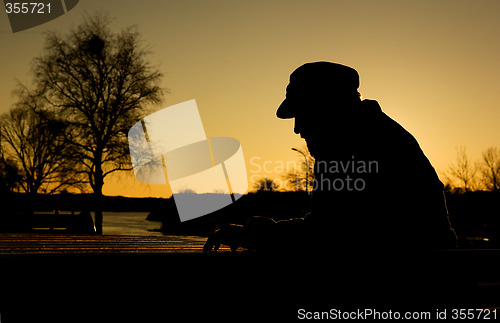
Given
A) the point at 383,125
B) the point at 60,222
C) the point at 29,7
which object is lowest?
the point at 60,222

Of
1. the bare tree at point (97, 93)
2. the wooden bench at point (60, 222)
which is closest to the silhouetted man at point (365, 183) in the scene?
the wooden bench at point (60, 222)

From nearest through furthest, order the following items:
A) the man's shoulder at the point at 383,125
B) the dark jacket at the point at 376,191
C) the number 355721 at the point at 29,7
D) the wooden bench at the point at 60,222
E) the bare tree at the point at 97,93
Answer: the dark jacket at the point at 376,191, the man's shoulder at the point at 383,125, the number 355721 at the point at 29,7, the wooden bench at the point at 60,222, the bare tree at the point at 97,93

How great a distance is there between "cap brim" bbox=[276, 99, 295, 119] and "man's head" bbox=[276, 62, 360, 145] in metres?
0.06

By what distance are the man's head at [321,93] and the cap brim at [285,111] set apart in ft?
0.21

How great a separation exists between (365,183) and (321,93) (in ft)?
1.54

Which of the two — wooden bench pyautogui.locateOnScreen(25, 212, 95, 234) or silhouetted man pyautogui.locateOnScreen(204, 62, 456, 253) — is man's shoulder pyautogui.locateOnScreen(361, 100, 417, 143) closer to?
silhouetted man pyautogui.locateOnScreen(204, 62, 456, 253)

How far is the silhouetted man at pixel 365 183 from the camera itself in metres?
1.56

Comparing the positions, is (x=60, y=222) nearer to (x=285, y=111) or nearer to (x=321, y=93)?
(x=285, y=111)

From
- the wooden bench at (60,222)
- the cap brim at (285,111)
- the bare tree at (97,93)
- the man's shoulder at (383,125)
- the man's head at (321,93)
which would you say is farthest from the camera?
the bare tree at (97,93)

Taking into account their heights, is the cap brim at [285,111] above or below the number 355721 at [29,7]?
below

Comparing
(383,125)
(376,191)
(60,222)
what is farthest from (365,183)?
(60,222)

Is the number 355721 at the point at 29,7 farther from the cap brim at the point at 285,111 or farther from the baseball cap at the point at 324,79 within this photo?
the baseball cap at the point at 324,79

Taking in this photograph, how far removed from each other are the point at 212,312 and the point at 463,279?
2.52 feet

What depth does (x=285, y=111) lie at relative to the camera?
2.12m
